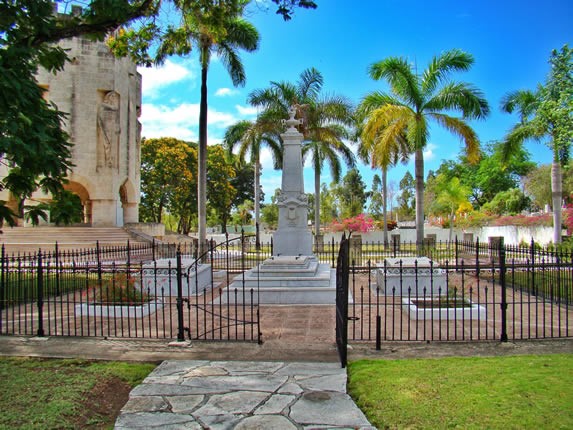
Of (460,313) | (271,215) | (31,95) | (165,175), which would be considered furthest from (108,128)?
(271,215)

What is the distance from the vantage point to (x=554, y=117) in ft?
43.3

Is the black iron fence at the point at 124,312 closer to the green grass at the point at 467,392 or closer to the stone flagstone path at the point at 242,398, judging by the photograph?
the stone flagstone path at the point at 242,398

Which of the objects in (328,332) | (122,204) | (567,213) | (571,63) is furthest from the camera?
(122,204)

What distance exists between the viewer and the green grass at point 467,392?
401 cm

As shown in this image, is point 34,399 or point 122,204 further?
point 122,204

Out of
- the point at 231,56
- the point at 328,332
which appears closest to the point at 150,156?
the point at 231,56

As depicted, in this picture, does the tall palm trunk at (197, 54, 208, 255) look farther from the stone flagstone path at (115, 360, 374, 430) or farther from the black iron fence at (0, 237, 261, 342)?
the stone flagstone path at (115, 360, 374, 430)

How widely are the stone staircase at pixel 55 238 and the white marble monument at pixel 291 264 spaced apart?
49.8 ft

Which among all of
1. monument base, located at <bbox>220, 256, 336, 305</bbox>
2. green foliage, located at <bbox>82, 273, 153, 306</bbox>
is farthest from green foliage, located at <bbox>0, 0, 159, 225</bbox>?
monument base, located at <bbox>220, 256, 336, 305</bbox>

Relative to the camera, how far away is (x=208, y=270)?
13328 millimetres

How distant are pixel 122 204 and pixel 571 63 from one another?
1177 inches

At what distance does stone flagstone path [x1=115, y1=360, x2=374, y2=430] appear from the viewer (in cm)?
409

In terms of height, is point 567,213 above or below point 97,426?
above

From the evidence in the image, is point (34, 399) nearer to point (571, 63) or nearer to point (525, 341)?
point (525, 341)
